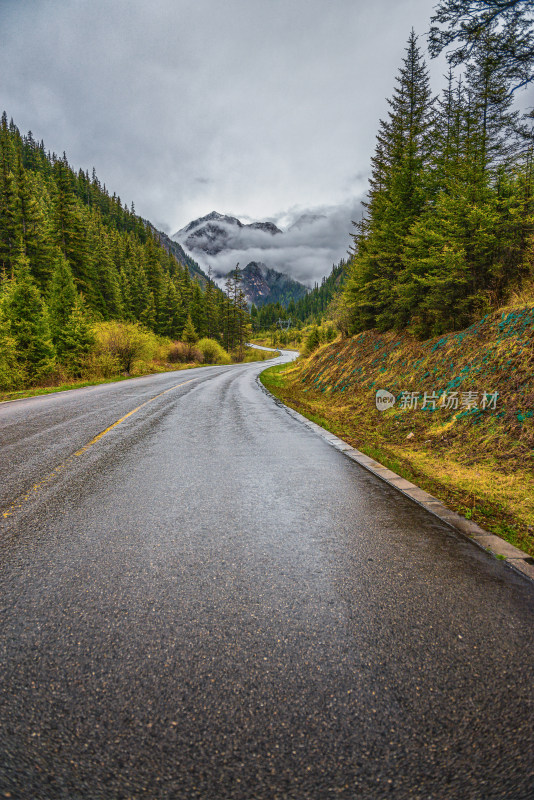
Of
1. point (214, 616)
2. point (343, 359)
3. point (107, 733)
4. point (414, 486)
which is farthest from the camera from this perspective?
point (343, 359)

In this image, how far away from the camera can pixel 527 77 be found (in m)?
6.05

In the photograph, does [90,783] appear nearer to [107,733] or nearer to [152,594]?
[107,733]

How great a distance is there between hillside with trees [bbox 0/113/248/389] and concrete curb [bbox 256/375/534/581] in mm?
16215

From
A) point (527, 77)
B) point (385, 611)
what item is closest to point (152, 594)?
point (385, 611)

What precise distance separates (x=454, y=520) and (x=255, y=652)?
8.63 ft

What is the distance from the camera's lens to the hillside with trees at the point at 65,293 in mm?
16828

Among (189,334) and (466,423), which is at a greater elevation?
(189,334)

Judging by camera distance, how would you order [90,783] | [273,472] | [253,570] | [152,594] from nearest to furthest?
[90,783] → [152,594] → [253,570] → [273,472]

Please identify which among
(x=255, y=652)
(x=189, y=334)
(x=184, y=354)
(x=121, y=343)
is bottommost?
(x=255, y=652)

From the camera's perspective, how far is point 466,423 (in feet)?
19.8

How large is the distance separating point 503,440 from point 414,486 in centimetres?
194

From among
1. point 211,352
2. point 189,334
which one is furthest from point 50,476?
point 211,352

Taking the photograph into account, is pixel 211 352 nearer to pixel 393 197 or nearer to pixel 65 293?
pixel 65 293

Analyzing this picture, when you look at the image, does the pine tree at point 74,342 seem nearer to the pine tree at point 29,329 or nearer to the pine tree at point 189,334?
the pine tree at point 29,329
